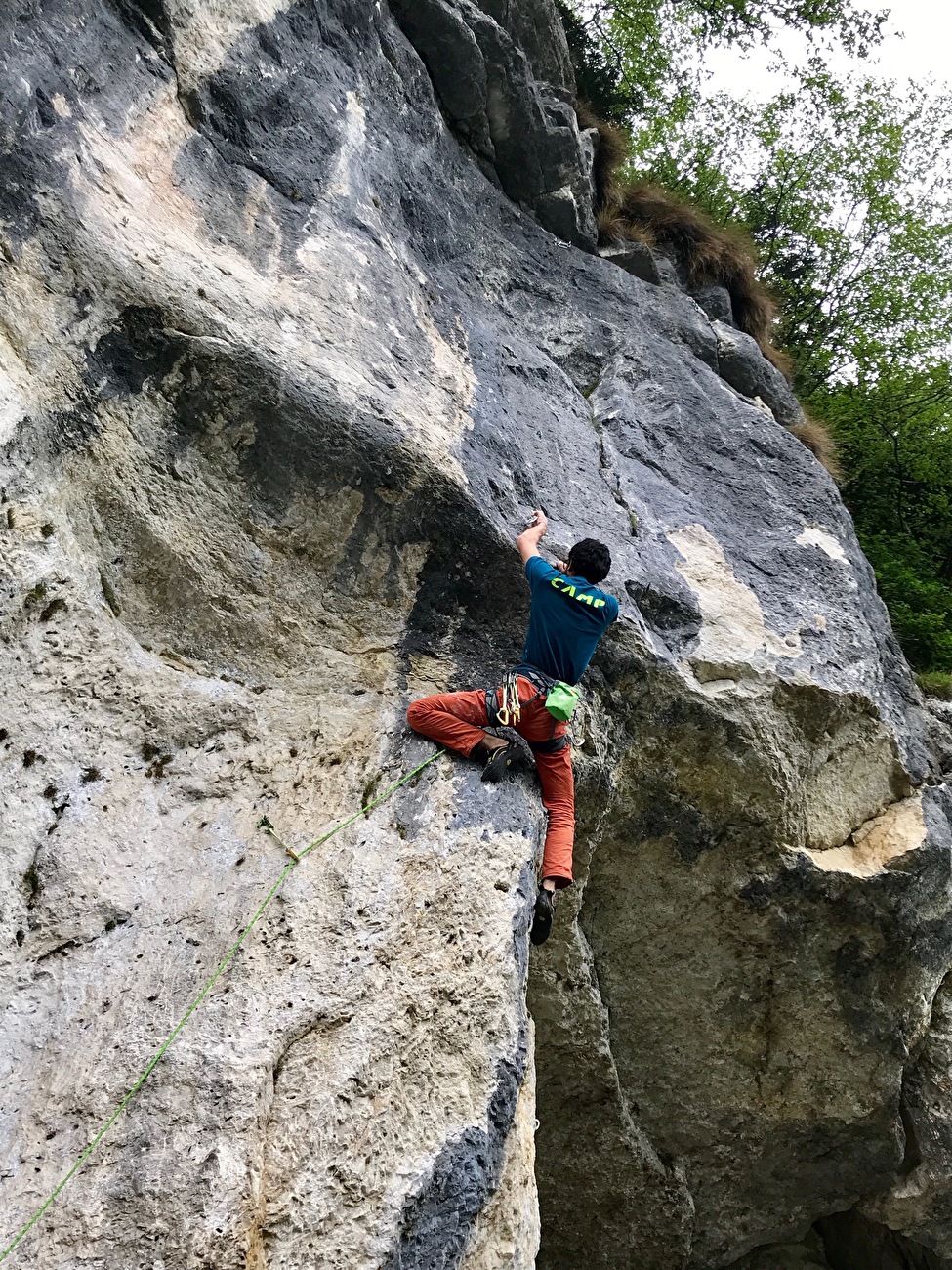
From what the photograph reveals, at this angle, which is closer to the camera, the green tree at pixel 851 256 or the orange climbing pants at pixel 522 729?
the orange climbing pants at pixel 522 729

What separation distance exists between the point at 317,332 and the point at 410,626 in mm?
1669

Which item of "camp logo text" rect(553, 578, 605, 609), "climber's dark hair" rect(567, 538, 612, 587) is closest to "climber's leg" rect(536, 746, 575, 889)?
"camp logo text" rect(553, 578, 605, 609)

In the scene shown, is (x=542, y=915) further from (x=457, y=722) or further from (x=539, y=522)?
(x=539, y=522)

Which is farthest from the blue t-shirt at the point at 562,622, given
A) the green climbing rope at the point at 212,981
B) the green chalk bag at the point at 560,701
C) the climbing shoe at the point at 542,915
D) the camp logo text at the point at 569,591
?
the climbing shoe at the point at 542,915

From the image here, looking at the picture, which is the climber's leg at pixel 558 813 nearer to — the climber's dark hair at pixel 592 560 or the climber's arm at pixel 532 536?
the climber's dark hair at pixel 592 560

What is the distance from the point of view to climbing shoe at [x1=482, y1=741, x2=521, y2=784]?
4453 mm

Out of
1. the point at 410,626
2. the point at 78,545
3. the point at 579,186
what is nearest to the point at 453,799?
the point at 410,626

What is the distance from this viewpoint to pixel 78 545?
14.4ft

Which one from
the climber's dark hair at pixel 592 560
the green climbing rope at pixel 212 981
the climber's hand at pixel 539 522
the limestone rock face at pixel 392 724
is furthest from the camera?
the climber's hand at pixel 539 522

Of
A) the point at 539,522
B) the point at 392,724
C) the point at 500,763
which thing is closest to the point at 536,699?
the point at 500,763

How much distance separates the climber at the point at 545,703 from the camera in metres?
4.50

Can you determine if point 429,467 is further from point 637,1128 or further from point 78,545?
point 637,1128

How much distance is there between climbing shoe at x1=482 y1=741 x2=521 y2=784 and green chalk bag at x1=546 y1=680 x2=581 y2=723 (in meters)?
0.27

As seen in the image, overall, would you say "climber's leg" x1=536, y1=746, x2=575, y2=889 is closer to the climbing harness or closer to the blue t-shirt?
the climbing harness
